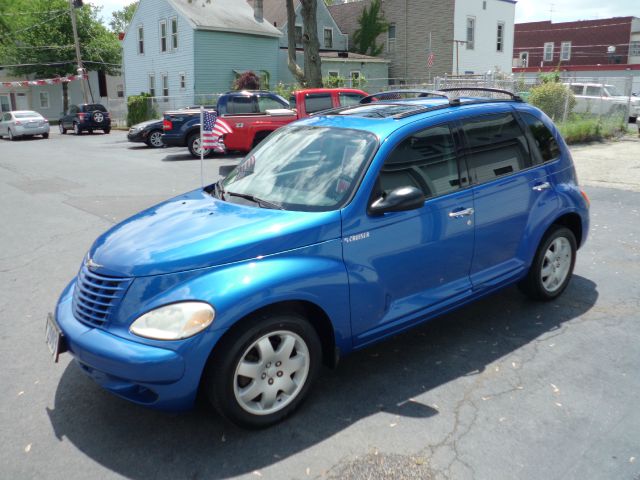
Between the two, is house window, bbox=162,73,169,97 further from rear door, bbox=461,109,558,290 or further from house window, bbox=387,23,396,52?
rear door, bbox=461,109,558,290

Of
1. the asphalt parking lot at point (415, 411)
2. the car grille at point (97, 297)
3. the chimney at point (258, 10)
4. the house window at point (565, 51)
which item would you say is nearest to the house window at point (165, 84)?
the chimney at point (258, 10)

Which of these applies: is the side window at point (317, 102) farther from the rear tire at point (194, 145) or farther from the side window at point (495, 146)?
the side window at point (495, 146)

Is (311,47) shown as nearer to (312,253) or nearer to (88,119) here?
(88,119)

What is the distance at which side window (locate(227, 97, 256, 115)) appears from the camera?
15934 millimetres

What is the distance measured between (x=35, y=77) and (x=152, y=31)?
15547mm

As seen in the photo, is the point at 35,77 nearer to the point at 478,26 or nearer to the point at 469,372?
the point at 478,26

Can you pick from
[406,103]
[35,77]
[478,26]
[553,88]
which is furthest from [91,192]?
[35,77]

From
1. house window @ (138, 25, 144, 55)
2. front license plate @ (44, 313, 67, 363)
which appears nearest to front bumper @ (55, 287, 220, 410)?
front license plate @ (44, 313, 67, 363)

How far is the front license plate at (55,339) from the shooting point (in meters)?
3.29

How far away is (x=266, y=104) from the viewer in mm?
16156

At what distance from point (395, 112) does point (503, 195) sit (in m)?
1.05

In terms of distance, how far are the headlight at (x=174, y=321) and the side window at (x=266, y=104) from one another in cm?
1359

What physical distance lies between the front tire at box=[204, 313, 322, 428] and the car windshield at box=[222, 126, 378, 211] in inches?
32.3

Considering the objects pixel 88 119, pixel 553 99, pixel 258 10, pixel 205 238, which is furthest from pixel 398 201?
pixel 258 10
